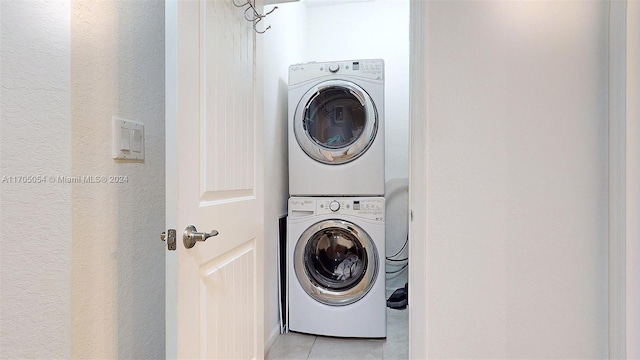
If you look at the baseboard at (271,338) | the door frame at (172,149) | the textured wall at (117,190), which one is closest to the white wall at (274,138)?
the baseboard at (271,338)

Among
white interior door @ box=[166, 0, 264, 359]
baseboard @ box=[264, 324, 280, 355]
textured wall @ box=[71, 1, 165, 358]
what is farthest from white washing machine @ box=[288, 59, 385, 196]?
textured wall @ box=[71, 1, 165, 358]

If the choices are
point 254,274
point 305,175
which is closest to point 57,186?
point 254,274

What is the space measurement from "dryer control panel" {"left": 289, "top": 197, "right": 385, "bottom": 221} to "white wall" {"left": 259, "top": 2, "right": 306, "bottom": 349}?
0.15 metres

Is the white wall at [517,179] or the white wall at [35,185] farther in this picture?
the white wall at [517,179]

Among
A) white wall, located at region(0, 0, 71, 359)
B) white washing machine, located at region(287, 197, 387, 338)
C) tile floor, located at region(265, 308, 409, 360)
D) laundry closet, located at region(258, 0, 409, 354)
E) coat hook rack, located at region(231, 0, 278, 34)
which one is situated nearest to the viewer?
white wall, located at region(0, 0, 71, 359)

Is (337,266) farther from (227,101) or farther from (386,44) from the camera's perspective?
(386,44)

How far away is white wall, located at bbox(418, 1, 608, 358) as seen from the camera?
112cm

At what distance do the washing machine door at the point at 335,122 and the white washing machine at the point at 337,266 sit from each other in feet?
1.02

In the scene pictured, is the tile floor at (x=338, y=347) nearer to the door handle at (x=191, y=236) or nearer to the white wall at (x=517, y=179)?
the white wall at (x=517, y=179)

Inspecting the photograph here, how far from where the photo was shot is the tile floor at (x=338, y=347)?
1.96 metres

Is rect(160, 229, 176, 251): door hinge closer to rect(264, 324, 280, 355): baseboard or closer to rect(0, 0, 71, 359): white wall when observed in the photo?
rect(0, 0, 71, 359): white wall

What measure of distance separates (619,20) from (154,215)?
63.3 inches

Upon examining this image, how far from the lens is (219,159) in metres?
1.18

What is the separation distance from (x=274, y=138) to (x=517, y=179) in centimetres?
145
